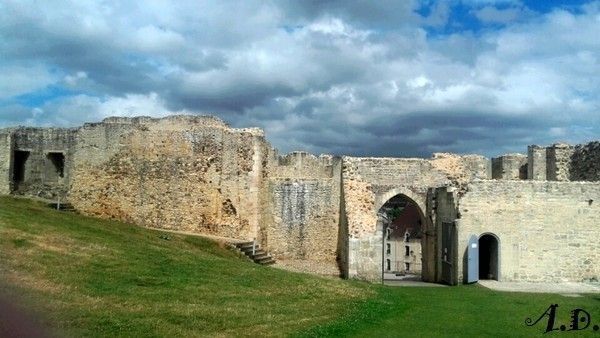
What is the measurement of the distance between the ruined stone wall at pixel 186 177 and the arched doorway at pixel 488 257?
8890 millimetres

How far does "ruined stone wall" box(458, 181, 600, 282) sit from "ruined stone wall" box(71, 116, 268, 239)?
8646 millimetres

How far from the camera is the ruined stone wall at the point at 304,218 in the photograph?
25078 mm

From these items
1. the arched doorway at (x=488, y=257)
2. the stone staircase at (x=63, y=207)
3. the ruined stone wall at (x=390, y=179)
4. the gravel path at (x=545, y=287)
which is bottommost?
the gravel path at (x=545, y=287)

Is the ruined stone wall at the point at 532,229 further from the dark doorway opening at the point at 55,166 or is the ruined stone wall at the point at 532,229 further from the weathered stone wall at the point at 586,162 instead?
the dark doorway opening at the point at 55,166

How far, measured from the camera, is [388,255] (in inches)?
2714

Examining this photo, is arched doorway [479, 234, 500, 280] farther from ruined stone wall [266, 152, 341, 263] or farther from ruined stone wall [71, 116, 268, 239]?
ruined stone wall [71, 116, 268, 239]

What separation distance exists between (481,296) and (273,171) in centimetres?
1168

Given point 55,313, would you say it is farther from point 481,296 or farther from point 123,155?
point 123,155

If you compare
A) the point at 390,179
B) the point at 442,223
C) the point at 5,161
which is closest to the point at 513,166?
the point at 390,179

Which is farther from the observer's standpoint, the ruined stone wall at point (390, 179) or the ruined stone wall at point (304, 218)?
the ruined stone wall at point (304, 218)

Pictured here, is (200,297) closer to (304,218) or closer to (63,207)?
(304,218)

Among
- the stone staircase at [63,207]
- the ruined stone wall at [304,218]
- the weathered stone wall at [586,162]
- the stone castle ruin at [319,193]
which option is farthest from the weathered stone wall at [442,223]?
the stone staircase at [63,207]

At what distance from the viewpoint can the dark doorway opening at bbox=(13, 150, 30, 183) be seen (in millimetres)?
26664

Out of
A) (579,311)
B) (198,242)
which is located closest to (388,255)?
(198,242)
